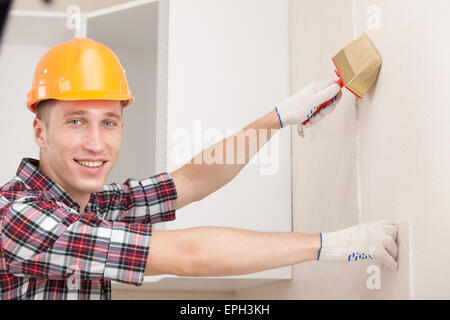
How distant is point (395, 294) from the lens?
840 mm

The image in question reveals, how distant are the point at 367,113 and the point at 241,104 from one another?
578 mm

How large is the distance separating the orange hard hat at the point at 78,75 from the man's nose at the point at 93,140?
0.06 m

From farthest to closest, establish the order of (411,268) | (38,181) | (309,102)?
(309,102) → (38,181) → (411,268)

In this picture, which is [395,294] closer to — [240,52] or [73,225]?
[73,225]

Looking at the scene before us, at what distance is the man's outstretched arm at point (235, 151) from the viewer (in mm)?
1137

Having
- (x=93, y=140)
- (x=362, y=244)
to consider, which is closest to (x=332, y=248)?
(x=362, y=244)

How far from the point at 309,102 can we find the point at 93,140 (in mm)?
431

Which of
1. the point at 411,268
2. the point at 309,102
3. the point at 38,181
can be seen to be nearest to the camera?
the point at 411,268

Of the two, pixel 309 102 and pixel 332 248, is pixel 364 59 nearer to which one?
pixel 309 102

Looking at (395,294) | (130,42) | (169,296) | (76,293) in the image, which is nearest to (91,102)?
(76,293)

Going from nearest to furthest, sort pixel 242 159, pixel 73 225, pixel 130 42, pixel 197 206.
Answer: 1. pixel 73 225
2. pixel 242 159
3. pixel 197 206
4. pixel 130 42

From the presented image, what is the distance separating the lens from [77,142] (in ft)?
3.22

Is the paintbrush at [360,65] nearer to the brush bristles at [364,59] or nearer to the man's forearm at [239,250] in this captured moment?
the brush bristles at [364,59]

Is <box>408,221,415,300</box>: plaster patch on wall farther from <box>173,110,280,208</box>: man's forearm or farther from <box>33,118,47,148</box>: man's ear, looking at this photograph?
<box>33,118,47,148</box>: man's ear
